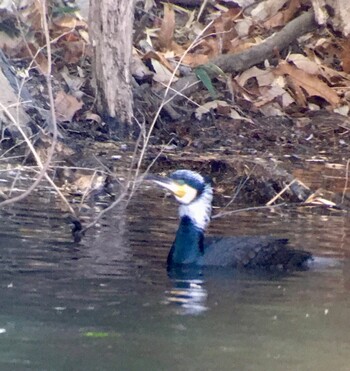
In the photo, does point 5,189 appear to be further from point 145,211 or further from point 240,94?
point 240,94

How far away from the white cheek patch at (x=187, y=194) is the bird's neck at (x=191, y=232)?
0.14 feet

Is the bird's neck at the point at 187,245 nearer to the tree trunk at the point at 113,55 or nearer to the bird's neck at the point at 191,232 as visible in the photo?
the bird's neck at the point at 191,232

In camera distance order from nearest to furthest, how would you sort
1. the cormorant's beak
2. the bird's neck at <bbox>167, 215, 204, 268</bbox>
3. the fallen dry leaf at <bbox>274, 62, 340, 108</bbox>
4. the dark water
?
the dark water → the bird's neck at <bbox>167, 215, 204, 268</bbox> → the cormorant's beak → the fallen dry leaf at <bbox>274, 62, 340, 108</bbox>

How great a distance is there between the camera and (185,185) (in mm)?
10008

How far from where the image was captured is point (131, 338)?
6.91 meters

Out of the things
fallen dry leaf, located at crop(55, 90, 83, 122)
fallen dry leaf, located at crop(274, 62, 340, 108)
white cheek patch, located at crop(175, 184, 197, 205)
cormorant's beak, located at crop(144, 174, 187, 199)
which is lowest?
fallen dry leaf, located at crop(274, 62, 340, 108)

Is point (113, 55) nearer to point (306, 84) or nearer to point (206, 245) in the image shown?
point (306, 84)

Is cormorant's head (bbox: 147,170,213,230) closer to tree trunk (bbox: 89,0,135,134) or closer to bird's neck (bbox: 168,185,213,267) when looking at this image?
bird's neck (bbox: 168,185,213,267)

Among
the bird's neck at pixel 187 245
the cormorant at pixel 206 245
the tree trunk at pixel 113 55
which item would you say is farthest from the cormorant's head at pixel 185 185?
the tree trunk at pixel 113 55

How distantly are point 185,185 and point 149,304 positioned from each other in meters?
2.23

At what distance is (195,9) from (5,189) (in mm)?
10771

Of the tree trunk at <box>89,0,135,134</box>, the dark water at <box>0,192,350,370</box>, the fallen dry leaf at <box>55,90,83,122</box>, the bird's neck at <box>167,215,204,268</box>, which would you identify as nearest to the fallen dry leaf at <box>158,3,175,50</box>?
the fallen dry leaf at <box>55,90,83,122</box>

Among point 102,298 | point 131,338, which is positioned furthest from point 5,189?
point 131,338

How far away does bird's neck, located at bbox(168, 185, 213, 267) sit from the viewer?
966 cm
